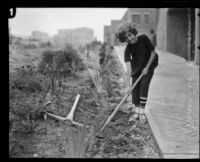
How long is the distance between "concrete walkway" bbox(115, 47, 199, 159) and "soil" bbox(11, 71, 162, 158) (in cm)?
18

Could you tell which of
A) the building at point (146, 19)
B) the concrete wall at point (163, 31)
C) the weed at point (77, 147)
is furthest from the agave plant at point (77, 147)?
the building at point (146, 19)

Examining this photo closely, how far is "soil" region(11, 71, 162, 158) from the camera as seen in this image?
3.98m

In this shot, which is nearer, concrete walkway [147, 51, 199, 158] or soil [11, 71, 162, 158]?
concrete walkway [147, 51, 199, 158]

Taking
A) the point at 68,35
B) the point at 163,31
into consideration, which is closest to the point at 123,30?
the point at 163,31

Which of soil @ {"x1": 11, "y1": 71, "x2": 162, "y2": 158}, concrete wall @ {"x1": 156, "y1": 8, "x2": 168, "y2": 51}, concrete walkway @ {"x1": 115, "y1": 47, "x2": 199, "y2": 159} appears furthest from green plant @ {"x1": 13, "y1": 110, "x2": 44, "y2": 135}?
concrete wall @ {"x1": 156, "y1": 8, "x2": 168, "y2": 51}

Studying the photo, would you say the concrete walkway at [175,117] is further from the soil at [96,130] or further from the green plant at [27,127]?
the green plant at [27,127]

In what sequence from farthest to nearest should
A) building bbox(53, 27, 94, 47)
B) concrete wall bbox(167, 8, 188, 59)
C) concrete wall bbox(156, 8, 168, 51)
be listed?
building bbox(53, 27, 94, 47), concrete wall bbox(156, 8, 168, 51), concrete wall bbox(167, 8, 188, 59)

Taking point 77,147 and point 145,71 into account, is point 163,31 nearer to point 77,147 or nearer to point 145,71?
point 145,71

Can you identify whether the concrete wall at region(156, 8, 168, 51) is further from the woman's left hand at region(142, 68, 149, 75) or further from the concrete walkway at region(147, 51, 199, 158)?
the woman's left hand at region(142, 68, 149, 75)

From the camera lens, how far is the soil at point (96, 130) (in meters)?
3.98

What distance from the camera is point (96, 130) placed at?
440cm

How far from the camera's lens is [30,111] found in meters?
4.40
